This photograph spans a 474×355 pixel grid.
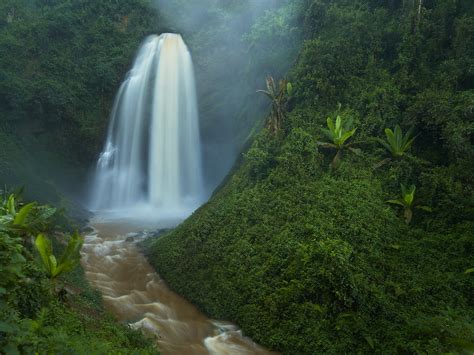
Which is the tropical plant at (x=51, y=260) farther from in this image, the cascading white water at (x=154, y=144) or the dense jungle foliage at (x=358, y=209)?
the cascading white water at (x=154, y=144)

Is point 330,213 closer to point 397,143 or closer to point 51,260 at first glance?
point 397,143

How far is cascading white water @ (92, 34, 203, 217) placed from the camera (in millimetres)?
21906

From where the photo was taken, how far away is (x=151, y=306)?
32.7ft

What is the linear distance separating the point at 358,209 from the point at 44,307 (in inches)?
281

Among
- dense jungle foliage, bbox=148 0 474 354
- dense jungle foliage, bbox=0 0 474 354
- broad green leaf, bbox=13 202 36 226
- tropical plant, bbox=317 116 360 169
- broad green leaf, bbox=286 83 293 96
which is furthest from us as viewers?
broad green leaf, bbox=286 83 293 96

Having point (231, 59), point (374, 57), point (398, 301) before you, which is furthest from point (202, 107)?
point (398, 301)

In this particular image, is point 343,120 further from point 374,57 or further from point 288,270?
point 288,270

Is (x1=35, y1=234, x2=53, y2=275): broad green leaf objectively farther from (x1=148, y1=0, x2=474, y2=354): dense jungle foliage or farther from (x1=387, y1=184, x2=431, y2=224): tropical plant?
(x1=387, y1=184, x2=431, y2=224): tropical plant

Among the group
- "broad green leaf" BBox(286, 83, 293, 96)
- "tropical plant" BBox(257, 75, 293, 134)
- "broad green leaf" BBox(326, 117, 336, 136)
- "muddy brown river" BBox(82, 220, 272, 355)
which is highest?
"broad green leaf" BBox(286, 83, 293, 96)

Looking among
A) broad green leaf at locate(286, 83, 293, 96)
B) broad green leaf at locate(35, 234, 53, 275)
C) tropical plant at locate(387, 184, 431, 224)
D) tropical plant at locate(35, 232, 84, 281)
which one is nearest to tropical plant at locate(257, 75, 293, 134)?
broad green leaf at locate(286, 83, 293, 96)

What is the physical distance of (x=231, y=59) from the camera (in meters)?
24.2

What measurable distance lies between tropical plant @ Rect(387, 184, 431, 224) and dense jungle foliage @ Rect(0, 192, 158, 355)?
6.50 meters

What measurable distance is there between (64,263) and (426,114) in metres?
9.62

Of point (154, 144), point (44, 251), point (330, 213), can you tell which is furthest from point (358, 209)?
point (154, 144)
